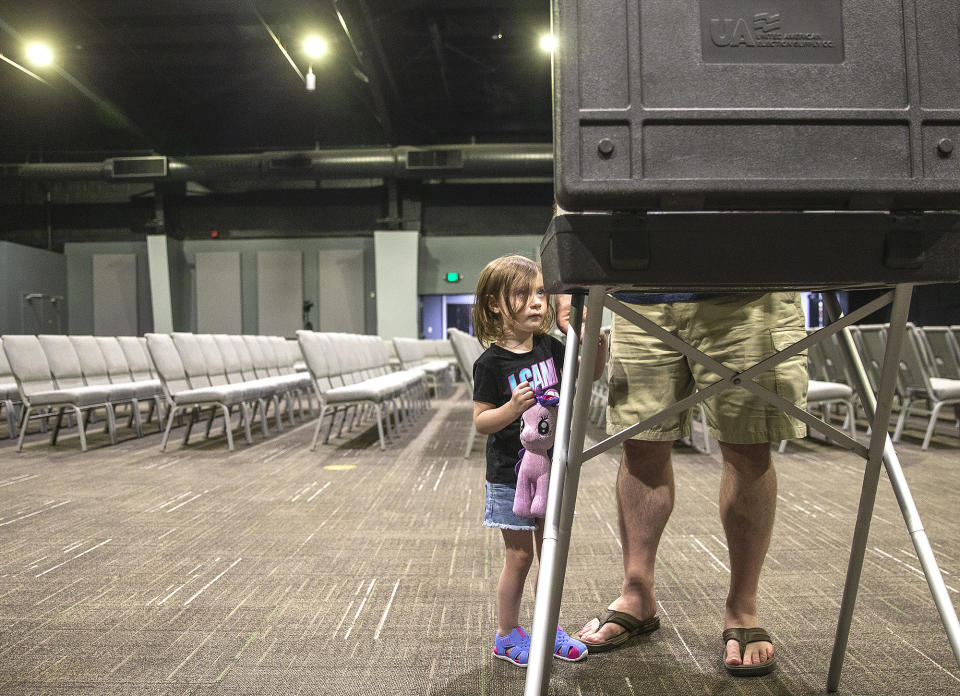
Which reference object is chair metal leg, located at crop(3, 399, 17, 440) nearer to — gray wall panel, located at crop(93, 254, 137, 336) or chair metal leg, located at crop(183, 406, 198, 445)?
chair metal leg, located at crop(183, 406, 198, 445)

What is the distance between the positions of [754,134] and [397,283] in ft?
38.9

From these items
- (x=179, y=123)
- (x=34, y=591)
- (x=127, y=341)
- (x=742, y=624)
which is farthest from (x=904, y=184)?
(x=179, y=123)

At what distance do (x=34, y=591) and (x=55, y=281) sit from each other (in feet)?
43.7

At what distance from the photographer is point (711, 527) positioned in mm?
2396

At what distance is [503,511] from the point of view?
133cm

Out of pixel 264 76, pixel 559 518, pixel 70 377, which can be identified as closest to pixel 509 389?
pixel 559 518

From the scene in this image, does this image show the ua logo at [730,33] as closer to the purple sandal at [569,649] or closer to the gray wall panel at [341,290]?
the purple sandal at [569,649]

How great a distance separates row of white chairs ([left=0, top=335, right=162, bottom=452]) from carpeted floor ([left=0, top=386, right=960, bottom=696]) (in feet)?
3.78

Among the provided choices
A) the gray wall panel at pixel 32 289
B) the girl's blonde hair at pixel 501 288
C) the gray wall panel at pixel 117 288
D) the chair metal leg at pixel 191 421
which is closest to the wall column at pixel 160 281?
the gray wall panel at pixel 117 288

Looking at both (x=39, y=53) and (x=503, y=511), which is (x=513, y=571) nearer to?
(x=503, y=511)

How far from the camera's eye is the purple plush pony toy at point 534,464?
128 centimetres

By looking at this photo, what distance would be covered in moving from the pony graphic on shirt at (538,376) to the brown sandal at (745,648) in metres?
0.60

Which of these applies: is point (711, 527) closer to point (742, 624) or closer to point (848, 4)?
point (742, 624)

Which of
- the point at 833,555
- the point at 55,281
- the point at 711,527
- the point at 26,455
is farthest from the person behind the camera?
the point at 55,281
